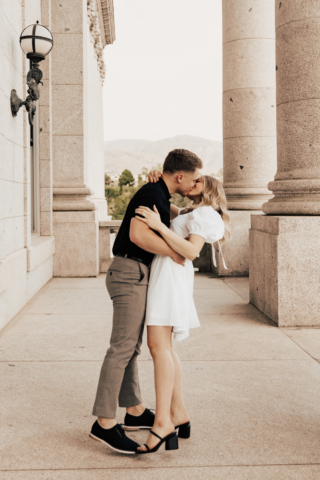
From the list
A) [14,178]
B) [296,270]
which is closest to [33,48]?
[14,178]

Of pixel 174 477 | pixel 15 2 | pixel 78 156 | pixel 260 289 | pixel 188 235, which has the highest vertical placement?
pixel 15 2

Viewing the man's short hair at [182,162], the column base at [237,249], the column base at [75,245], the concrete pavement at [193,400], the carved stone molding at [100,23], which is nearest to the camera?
the concrete pavement at [193,400]

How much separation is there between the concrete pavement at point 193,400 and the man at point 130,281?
258mm

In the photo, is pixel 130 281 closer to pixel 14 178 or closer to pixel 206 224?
pixel 206 224

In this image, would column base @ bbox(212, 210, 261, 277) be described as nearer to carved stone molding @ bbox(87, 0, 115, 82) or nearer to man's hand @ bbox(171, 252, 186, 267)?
man's hand @ bbox(171, 252, 186, 267)

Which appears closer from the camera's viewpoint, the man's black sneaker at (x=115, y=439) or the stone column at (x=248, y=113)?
the man's black sneaker at (x=115, y=439)

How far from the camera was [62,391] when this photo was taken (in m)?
4.46

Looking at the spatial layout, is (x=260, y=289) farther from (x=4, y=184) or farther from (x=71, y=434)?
(x=71, y=434)

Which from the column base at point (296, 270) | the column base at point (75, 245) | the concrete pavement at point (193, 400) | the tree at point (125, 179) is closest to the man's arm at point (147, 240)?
the concrete pavement at point (193, 400)

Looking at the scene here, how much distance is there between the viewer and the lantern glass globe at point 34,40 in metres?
7.29

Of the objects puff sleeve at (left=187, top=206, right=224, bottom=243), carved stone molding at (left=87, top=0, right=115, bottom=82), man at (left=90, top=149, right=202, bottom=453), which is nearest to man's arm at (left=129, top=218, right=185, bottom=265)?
man at (left=90, top=149, right=202, bottom=453)

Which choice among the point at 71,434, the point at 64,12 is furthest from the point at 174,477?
the point at 64,12

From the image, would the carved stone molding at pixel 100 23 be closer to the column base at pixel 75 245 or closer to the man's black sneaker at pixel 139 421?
the column base at pixel 75 245

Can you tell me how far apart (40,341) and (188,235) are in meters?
3.23
